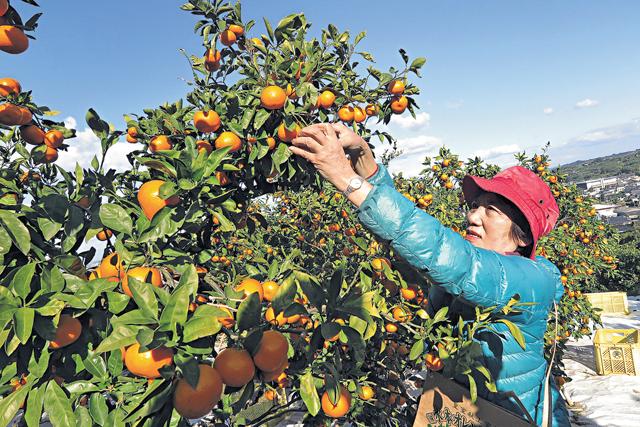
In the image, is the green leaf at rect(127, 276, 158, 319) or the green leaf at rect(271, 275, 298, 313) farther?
the green leaf at rect(271, 275, 298, 313)

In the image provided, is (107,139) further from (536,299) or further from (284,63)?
(536,299)

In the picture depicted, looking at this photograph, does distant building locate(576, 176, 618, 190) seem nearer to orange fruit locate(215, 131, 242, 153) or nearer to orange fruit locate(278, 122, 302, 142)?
orange fruit locate(278, 122, 302, 142)

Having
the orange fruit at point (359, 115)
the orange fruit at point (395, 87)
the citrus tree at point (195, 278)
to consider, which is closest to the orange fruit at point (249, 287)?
the citrus tree at point (195, 278)

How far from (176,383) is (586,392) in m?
7.74

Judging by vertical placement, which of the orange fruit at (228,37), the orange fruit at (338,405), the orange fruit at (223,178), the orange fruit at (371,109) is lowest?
the orange fruit at (338,405)

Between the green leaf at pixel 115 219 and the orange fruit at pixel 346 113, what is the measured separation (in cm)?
121

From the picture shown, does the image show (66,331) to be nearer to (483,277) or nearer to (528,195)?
(483,277)

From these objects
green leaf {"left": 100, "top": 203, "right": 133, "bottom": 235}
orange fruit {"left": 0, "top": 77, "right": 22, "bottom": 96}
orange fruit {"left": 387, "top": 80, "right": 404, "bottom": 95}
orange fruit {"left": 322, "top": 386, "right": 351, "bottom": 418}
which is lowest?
orange fruit {"left": 322, "top": 386, "right": 351, "bottom": 418}

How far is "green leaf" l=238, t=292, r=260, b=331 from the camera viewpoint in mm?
943

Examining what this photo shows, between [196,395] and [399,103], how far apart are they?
1803 mm

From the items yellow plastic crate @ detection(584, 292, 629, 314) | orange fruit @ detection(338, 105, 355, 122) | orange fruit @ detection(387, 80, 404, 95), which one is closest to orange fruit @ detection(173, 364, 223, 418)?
orange fruit @ detection(338, 105, 355, 122)

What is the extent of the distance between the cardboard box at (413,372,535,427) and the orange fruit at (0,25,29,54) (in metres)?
1.89

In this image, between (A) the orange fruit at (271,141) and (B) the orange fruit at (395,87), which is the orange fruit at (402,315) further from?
(B) the orange fruit at (395,87)

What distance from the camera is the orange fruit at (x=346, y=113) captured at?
2.00 meters
